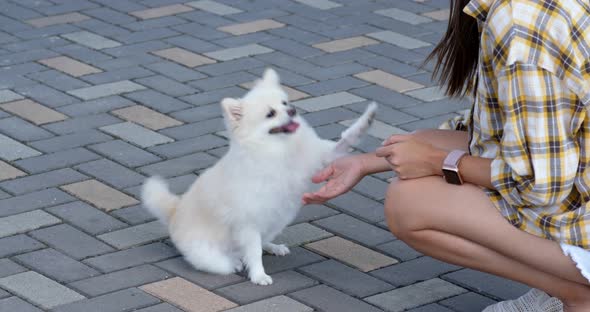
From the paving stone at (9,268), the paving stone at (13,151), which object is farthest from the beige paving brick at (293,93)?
the paving stone at (9,268)

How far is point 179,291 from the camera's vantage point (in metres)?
3.35

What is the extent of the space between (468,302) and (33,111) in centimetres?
228

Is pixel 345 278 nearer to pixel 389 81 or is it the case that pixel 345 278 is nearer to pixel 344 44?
pixel 389 81

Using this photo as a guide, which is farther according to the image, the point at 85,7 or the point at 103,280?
the point at 85,7

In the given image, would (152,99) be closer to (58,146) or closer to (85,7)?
(58,146)

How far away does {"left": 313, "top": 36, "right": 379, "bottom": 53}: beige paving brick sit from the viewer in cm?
563

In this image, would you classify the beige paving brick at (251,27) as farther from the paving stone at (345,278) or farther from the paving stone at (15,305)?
the paving stone at (15,305)

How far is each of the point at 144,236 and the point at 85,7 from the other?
2.85m

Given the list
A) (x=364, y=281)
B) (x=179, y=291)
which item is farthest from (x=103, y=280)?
(x=364, y=281)

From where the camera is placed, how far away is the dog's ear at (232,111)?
3.19m

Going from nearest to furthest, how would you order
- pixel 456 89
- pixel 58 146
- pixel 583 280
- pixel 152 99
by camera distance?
pixel 583 280 < pixel 456 89 < pixel 58 146 < pixel 152 99

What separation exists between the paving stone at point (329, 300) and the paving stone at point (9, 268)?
86 centimetres

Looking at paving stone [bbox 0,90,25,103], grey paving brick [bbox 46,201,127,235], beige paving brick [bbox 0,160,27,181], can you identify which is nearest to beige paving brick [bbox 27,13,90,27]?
paving stone [bbox 0,90,25,103]

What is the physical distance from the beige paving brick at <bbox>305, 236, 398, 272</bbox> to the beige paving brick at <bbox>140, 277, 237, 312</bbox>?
48 cm
